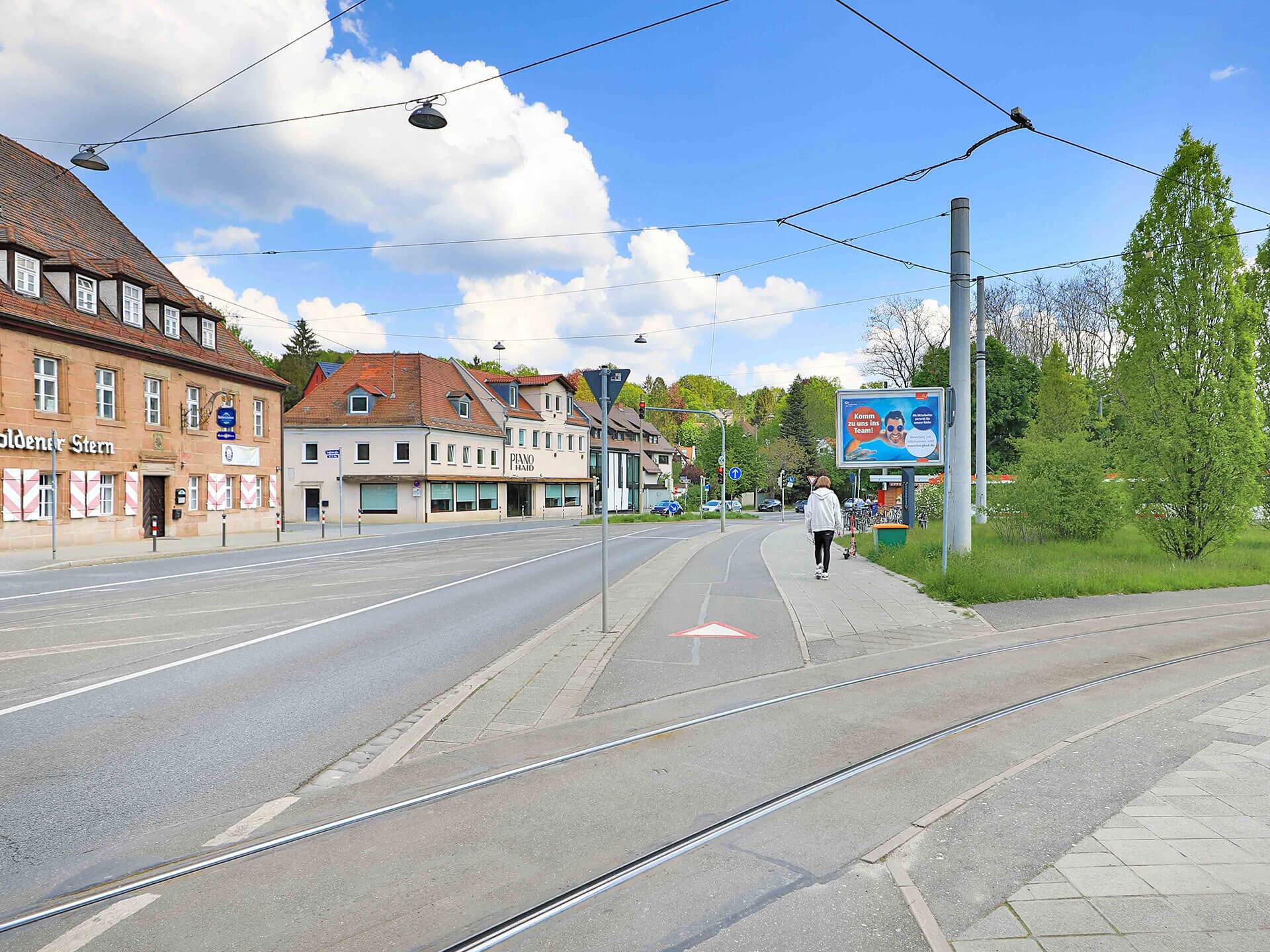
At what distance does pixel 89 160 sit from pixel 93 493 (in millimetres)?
14599

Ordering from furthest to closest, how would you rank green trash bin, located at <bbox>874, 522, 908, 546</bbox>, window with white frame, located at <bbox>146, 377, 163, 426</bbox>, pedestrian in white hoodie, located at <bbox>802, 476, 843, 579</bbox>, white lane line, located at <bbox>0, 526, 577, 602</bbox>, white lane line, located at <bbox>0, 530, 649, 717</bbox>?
window with white frame, located at <bbox>146, 377, 163, 426</bbox>
green trash bin, located at <bbox>874, 522, 908, 546</bbox>
pedestrian in white hoodie, located at <bbox>802, 476, 843, 579</bbox>
white lane line, located at <bbox>0, 526, 577, 602</bbox>
white lane line, located at <bbox>0, 530, 649, 717</bbox>

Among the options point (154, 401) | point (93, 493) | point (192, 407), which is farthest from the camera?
point (192, 407)

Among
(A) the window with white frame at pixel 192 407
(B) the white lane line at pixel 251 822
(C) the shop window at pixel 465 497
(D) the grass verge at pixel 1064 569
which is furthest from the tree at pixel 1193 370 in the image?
(C) the shop window at pixel 465 497

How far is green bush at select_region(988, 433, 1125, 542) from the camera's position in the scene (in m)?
20.4

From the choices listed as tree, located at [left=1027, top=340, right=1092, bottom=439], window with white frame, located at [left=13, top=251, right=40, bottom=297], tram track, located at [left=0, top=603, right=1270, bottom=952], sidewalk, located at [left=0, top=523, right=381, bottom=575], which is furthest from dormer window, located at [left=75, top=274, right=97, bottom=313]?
tree, located at [left=1027, top=340, right=1092, bottom=439]

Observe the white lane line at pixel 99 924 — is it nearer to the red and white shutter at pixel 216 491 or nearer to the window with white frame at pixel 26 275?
the window with white frame at pixel 26 275

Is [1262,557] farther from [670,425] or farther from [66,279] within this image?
[670,425]

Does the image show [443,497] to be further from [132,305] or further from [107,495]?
[107,495]

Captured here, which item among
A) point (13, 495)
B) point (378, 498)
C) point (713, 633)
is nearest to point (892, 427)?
point (713, 633)

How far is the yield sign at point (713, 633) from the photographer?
10312mm

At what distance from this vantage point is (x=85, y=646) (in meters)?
9.43

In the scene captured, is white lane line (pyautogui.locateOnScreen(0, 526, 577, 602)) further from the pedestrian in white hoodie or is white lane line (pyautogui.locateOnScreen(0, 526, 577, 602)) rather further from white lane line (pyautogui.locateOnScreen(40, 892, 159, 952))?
white lane line (pyautogui.locateOnScreen(40, 892, 159, 952))

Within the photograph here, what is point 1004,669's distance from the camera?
8594 mm

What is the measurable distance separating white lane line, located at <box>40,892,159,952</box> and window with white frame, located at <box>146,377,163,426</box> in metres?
31.2
